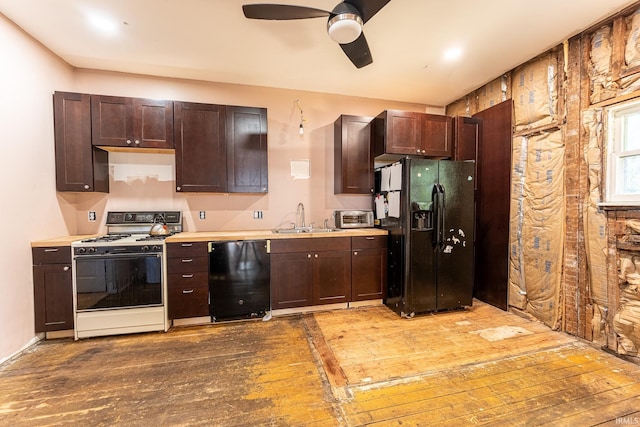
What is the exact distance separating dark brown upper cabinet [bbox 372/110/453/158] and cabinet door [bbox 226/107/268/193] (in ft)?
5.05

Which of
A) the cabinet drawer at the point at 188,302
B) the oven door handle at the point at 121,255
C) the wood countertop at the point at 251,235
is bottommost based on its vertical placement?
the cabinet drawer at the point at 188,302

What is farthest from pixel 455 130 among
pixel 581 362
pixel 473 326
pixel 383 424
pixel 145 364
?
pixel 145 364

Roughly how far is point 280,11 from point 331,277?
2.71 meters

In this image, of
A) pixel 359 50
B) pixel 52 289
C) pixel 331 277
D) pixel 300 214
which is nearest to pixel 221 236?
pixel 300 214

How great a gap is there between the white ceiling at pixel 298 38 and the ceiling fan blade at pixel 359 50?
305 mm

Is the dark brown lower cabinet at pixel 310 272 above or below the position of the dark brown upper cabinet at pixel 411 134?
below

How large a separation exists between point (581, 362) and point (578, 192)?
1.56m

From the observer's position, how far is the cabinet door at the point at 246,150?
10.6ft

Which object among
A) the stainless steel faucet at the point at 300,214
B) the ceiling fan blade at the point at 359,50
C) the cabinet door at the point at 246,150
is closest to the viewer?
the ceiling fan blade at the point at 359,50

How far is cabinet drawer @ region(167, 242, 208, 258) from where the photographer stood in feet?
9.25

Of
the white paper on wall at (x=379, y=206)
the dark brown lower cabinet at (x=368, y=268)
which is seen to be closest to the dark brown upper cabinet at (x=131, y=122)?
the dark brown lower cabinet at (x=368, y=268)

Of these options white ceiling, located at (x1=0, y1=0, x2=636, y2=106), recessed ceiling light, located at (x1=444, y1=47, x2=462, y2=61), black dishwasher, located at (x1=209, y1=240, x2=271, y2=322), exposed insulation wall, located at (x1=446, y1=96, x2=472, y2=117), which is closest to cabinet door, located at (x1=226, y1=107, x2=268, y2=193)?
white ceiling, located at (x1=0, y1=0, x2=636, y2=106)

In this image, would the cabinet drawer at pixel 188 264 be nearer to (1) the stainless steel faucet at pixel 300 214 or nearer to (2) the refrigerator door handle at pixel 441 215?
(1) the stainless steel faucet at pixel 300 214

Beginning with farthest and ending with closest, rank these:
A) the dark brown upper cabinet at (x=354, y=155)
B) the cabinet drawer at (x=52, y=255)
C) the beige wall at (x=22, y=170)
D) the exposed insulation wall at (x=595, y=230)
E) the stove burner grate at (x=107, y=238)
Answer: the dark brown upper cabinet at (x=354, y=155), the stove burner grate at (x=107, y=238), the cabinet drawer at (x=52, y=255), the exposed insulation wall at (x=595, y=230), the beige wall at (x=22, y=170)
